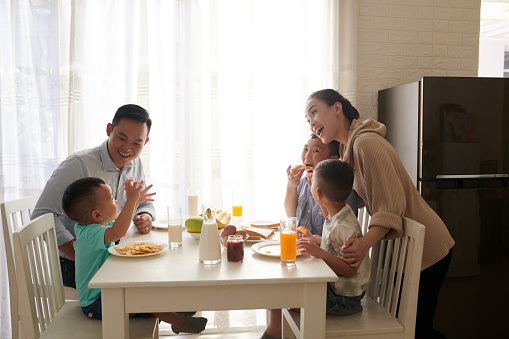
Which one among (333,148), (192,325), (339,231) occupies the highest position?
(333,148)

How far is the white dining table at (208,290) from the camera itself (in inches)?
57.0

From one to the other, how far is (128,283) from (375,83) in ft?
7.97

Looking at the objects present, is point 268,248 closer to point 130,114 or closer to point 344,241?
point 344,241

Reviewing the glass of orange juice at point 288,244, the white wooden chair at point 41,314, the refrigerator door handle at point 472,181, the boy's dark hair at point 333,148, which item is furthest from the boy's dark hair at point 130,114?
the refrigerator door handle at point 472,181

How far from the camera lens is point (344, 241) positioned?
1.76 meters

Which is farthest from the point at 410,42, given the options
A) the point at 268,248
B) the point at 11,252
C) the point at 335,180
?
the point at 11,252

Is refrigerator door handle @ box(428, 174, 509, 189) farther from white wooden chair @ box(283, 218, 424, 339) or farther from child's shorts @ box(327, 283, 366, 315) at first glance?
child's shorts @ box(327, 283, 366, 315)

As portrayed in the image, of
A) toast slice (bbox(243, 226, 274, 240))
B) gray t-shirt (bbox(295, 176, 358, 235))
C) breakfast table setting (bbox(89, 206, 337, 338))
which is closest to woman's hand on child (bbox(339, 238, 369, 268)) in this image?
breakfast table setting (bbox(89, 206, 337, 338))

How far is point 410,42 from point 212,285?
8.44ft

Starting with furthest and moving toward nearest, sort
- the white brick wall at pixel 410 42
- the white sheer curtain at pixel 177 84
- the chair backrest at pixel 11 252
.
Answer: the white brick wall at pixel 410 42 → the white sheer curtain at pixel 177 84 → the chair backrest at pixel 11 252

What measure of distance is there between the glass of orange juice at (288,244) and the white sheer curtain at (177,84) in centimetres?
137

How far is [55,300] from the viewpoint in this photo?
77.7 inches

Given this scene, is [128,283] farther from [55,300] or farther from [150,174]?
[150,174]

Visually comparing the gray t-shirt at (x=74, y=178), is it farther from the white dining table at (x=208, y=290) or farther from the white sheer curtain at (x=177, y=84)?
the white dining table at (x=208, y=290)
